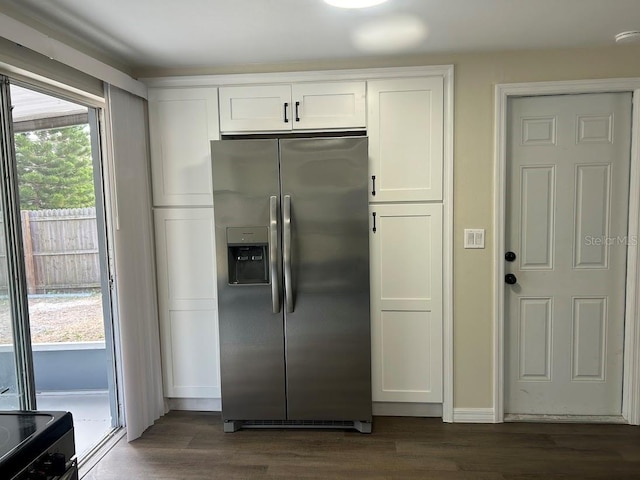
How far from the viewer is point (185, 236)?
2.83 m

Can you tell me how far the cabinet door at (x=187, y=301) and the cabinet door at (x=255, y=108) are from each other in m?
0.63

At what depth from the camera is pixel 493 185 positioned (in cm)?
265

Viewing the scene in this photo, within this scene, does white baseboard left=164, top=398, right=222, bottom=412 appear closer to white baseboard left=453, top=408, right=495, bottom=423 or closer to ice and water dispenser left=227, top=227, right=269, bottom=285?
ice and water dispenser left=227, top=227, right=269, bottom=285

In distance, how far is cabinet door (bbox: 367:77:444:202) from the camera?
2633mm

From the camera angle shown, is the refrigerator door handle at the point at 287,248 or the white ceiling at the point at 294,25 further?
the refrigerator door handle at the point at 287,248

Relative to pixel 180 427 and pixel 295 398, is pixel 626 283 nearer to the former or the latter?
pixel 295 398

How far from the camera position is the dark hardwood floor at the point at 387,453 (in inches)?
88.7

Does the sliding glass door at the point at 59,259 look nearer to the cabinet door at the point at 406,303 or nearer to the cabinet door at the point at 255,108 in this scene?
the cabinet door at the point at 255,108

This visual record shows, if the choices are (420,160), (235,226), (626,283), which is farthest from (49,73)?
(626,283)

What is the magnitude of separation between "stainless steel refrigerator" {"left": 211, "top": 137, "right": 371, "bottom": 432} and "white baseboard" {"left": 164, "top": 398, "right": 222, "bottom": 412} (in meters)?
0.31

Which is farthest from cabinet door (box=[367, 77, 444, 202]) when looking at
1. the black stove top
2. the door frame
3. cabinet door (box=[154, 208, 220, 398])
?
the black stove top


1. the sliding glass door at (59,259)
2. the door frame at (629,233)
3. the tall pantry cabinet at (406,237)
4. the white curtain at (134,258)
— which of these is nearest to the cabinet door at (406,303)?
the tall pantry cabinet at (406,237)

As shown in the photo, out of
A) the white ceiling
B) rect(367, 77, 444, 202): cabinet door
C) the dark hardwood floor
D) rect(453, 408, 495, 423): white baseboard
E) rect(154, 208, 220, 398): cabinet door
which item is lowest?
the dark hardwood floor

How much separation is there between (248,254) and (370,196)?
88 cm
